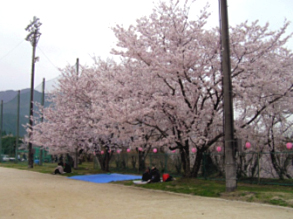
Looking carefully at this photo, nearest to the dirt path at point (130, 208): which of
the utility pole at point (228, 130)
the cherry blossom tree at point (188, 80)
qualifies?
the utility pole at point (228, 130)

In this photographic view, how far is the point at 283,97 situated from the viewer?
16.1m

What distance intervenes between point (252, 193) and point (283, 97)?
20.3 feet

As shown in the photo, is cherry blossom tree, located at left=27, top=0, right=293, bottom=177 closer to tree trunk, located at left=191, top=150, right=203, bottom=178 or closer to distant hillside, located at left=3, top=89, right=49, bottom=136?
tree trunk, located at left=191, top=150, right=203, bottom=178

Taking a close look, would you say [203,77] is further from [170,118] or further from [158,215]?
[158,215]

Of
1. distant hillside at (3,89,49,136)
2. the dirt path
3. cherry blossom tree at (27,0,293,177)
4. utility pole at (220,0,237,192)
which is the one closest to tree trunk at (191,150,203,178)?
cherry blossom tree at (27,0,293,177)

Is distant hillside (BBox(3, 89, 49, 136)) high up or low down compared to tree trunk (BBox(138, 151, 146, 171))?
up

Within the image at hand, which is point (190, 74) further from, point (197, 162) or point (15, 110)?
point (15, 110)

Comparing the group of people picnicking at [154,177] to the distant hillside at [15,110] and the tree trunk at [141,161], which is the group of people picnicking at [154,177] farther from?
the distant hillside at [15,110]

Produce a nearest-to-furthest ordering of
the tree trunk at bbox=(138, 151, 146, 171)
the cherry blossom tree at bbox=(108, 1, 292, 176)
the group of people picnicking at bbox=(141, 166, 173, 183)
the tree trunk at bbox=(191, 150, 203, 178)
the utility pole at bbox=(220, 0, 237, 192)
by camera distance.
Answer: the utility pole at bbox=(220, 0, 237, 192)
the cherry blossom tree at bbox=(108, 1, 292, 176)
the tree trunk at bbox=(191, 150, 203, 178)
the group of people picnicking at bbox=(141, 166, 173, 183)
the tree trunk at bbox=(138, 151, 146, 171)

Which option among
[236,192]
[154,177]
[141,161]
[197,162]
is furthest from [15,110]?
[236,192]

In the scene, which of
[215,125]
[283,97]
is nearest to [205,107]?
[215,125]

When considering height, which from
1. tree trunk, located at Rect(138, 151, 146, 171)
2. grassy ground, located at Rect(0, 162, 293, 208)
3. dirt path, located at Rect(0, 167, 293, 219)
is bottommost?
dirt path, located at Rect(0, 167, 293, 219)

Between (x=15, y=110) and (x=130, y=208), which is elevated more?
(x=15, y=110)

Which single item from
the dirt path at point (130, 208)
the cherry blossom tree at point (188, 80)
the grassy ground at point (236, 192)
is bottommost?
the dirt path at point (130, 208)
